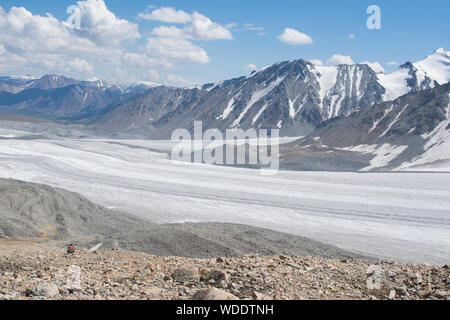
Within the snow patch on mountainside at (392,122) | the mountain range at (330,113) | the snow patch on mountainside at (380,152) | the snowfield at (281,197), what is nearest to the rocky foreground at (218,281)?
the snowfield at (281,197)

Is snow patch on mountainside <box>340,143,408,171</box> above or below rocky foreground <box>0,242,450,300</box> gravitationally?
above

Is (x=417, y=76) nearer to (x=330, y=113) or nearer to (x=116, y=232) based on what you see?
(x=330, y=113)

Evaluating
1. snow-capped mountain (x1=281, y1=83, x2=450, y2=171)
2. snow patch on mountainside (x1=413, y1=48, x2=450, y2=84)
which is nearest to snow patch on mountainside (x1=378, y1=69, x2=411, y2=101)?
snow patch on mountainside (x1=413, y1=48, x2=450, y2=84)

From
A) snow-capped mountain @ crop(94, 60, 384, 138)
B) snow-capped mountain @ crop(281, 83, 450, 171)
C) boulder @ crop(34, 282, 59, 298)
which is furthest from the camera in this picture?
snow-capped mountain @ crop(94, 60, 384, 138)

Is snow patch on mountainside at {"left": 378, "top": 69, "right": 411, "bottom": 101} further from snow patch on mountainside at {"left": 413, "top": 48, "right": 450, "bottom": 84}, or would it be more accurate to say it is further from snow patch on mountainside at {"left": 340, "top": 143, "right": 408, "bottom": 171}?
snow patch on mountainside at {"left": 340, "top": 143, "right": 408, "bottom": 171}

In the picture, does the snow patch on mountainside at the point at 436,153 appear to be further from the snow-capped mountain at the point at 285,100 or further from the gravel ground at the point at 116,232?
the snow-capped mountain at the point at 285,100

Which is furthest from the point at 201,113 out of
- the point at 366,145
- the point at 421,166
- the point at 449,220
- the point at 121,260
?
the point at 121,260
